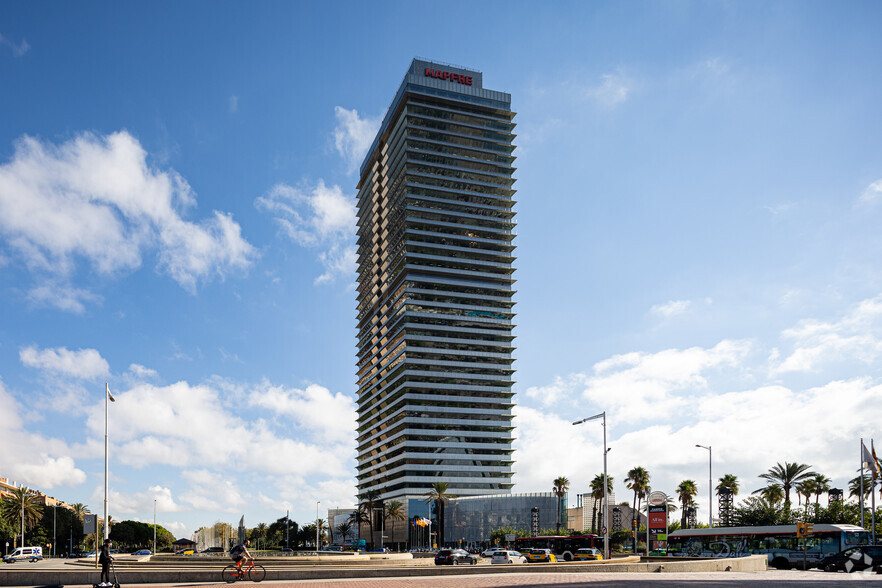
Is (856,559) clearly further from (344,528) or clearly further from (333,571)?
(344,528)

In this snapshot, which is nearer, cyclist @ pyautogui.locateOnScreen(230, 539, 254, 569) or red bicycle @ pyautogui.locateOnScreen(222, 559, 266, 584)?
red bicycle @ pyautogui.locateOnScreen(222, 559, 266, 584)

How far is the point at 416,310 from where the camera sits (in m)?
189

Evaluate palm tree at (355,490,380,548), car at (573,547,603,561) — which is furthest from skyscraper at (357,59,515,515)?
car at (573,547,603,561)

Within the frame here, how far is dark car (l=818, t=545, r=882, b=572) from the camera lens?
148 feet

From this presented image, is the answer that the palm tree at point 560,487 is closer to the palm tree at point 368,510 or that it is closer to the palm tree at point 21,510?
the palm tree at point 368,510

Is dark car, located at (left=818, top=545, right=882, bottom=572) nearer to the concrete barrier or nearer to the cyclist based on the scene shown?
the concrete barrier

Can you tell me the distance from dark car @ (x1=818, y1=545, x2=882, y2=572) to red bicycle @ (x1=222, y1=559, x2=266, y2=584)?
36.9 meters

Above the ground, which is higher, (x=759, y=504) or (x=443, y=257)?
(x=443, y=257)

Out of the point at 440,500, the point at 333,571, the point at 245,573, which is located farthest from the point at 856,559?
the point at 440,500

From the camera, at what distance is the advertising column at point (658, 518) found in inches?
2216

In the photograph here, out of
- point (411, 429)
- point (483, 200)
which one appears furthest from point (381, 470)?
point (483, 200)

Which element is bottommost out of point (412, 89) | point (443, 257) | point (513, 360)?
point (513, 360)

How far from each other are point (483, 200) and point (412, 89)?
120ft

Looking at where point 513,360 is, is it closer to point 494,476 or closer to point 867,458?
point 494,476
